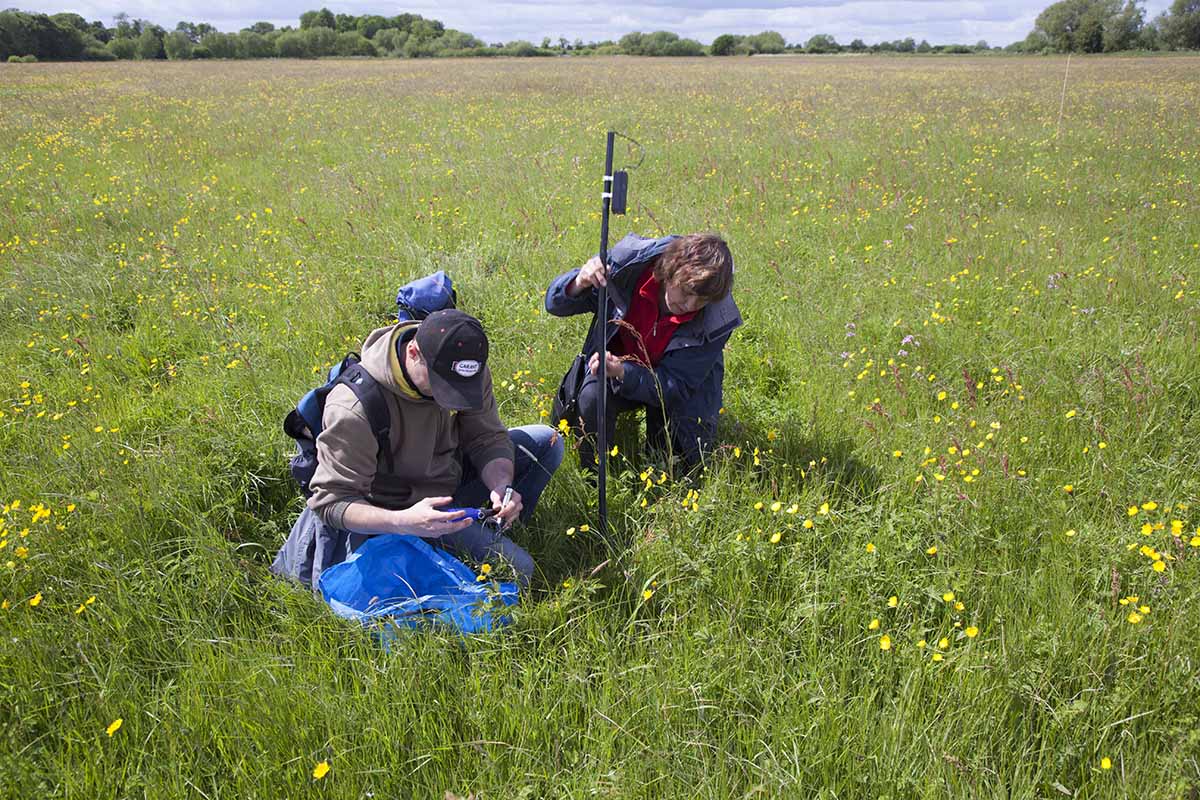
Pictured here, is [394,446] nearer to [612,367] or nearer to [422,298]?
[422,298]

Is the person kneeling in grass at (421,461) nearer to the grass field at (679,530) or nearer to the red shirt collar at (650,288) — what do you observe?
the grass field at (679,530)

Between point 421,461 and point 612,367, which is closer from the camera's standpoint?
point 421,461

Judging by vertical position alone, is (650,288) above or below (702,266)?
below

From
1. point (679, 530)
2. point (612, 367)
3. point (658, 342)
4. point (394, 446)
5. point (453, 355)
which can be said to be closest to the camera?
point (453, 355)

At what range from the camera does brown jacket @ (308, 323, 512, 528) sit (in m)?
2.27

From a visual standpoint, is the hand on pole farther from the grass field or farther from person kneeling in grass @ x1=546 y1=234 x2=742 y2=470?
the grass field

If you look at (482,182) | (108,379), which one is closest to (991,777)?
(108,379)

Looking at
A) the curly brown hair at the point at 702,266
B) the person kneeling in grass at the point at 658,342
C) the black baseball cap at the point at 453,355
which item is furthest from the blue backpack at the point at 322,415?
the curly brown hair at the point at 702,266

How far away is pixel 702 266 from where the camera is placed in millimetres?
2906

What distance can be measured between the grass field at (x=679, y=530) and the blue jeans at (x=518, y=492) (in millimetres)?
155

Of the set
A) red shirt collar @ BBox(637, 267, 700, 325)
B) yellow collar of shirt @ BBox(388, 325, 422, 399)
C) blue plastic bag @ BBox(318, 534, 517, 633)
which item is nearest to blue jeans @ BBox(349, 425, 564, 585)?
blue plastic bag @ BBox(318, 534, 517, 633)

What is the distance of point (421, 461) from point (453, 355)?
1.80 feet

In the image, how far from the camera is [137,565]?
259 centimetres

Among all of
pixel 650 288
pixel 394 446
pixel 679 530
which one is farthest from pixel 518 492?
pixel 650 288
